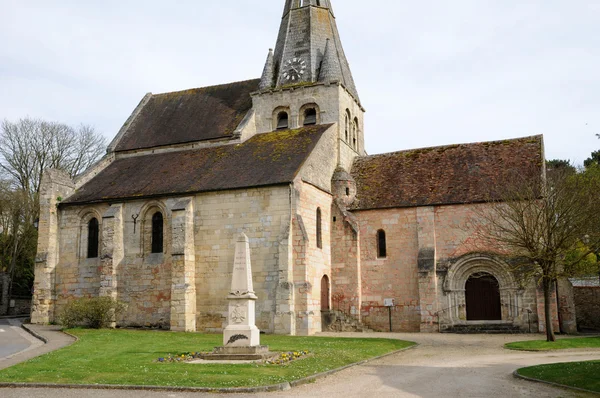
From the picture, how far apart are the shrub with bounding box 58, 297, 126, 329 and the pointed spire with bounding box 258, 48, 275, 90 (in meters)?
14.6

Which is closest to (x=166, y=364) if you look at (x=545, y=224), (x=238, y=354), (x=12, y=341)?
(x=238, y=354)

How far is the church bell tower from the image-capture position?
33000 millimetres

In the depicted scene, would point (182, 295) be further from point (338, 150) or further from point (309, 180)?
point (338, 150)

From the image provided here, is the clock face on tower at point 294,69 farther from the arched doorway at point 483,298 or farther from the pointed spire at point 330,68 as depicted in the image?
the arched doorway at point 483,298

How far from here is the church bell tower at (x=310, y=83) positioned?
33.0 meters

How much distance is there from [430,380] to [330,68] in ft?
75.2

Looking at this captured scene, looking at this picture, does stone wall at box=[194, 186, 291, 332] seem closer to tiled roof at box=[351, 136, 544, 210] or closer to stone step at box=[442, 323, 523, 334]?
tiled roof at box=[351, 136, 544, 210]

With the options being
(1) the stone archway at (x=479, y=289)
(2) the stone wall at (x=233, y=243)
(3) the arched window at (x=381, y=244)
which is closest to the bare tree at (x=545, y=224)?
(1) the stone archway at (x=479, y=289)

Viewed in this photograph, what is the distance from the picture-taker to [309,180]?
91.6 feet

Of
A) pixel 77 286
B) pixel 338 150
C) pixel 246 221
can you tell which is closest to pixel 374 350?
pixel 246 221

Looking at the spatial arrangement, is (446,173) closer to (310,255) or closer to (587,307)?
(310,255)

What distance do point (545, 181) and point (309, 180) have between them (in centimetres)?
1040

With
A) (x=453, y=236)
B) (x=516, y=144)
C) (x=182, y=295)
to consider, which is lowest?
(x=182, y=295)

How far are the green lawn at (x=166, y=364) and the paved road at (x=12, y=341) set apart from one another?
1.86 meters
